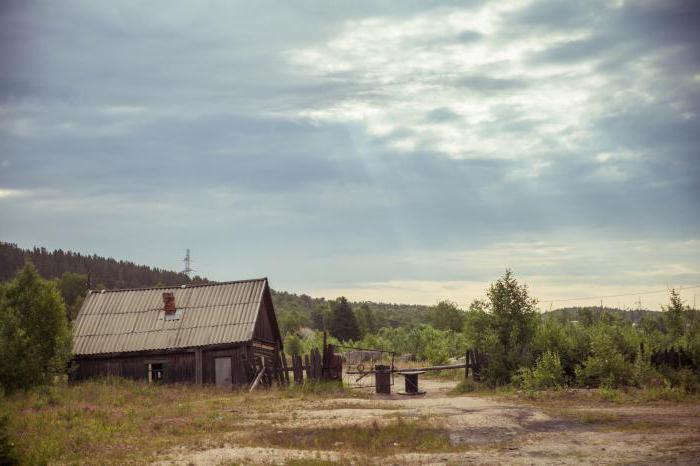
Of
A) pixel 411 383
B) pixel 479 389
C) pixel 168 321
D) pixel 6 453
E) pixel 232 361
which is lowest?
pixel 479 389

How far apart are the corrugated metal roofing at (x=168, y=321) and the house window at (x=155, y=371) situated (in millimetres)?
1023

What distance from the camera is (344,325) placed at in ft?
281

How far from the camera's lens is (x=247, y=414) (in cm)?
2317

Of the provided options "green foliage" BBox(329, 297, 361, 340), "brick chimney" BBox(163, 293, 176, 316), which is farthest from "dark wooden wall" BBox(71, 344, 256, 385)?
"green foliage" BBox(329, 297, 361, 340)

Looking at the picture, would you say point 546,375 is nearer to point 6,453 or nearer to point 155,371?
point 155,371

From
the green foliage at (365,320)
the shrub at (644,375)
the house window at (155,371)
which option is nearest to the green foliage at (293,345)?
the green foliage at (365,320)

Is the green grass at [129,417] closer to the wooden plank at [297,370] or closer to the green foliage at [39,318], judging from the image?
the wooden plank at [297,370]

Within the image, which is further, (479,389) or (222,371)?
(222,371)

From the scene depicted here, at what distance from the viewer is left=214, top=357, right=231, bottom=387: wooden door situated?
3441cm

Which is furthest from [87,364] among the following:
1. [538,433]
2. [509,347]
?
[538,433]

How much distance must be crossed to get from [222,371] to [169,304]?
5.93 meters

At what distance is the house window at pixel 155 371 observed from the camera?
117ft

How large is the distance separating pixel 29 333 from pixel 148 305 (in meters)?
6.88

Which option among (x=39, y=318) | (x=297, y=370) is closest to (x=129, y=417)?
(x=297, y=370)
